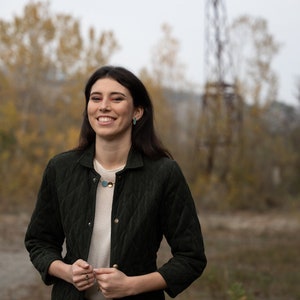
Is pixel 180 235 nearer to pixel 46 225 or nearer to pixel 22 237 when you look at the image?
pixel 46 225

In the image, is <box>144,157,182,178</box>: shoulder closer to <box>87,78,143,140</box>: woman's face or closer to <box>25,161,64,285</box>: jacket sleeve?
<box>87,78,143,140</box>: woman's face

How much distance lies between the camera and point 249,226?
50.9 ft

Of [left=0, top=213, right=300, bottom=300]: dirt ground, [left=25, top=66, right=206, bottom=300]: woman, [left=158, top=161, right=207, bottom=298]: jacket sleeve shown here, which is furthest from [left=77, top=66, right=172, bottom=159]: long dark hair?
[left=0, top=213, right=300, bottom=300]: dirt ground

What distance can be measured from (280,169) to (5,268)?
61.0 feet

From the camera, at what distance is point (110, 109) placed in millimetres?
1972

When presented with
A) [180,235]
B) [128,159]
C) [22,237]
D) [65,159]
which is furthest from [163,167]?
[22,237]

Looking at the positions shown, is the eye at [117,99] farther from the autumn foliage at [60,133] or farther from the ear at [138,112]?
the autumn foliage at [60,133]

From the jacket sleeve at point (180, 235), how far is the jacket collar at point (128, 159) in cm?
11

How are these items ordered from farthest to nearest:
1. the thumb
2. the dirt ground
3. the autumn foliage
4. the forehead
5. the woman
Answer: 1. the autumn foliage
2. the dirt ground
3. the forehead
4. the woman
5. the thumb

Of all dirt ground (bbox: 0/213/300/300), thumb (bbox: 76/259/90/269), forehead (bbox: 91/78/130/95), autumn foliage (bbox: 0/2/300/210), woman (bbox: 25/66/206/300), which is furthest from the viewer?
autumn foliage (bbox: 0/2/300/210)

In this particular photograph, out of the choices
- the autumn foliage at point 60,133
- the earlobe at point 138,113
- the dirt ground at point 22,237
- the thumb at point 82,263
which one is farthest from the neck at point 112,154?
the autumn foliage at point 60,133

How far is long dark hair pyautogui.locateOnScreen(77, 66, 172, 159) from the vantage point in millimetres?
2006

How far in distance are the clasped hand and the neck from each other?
1.17ft

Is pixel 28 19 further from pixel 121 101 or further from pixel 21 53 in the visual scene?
pixel 121 101
